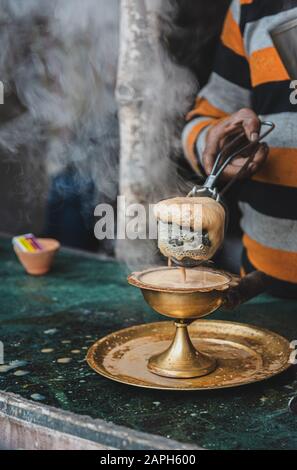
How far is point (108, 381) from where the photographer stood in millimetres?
1573

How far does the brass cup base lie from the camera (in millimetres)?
1565

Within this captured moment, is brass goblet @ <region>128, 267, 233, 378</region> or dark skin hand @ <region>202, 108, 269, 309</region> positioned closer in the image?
brass goblet @ <region>128, 267, 233, 378</region>

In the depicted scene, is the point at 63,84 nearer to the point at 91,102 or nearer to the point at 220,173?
the point at 91,102

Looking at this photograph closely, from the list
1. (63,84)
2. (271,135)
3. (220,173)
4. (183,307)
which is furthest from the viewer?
(63,84)

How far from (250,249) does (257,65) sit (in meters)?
0.68

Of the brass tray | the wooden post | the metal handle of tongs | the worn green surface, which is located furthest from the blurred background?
the brass tray

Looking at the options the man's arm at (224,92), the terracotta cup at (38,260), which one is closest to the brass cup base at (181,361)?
the man's arm at (224,92)

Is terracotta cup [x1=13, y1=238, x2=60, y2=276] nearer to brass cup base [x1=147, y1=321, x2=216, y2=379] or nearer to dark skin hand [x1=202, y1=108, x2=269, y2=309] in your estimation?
dark skin hand [x1=202, y1=108, x2=269, y2=309]

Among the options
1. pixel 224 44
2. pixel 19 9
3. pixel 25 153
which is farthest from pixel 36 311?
pixel 19 9

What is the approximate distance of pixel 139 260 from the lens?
335 cm

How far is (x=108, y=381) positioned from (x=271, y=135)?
114 cm

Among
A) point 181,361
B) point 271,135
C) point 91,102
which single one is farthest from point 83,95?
point 181,361

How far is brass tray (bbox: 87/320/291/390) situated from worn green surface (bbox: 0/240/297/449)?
28 mm

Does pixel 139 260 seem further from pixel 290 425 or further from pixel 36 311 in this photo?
pixel 290 425
